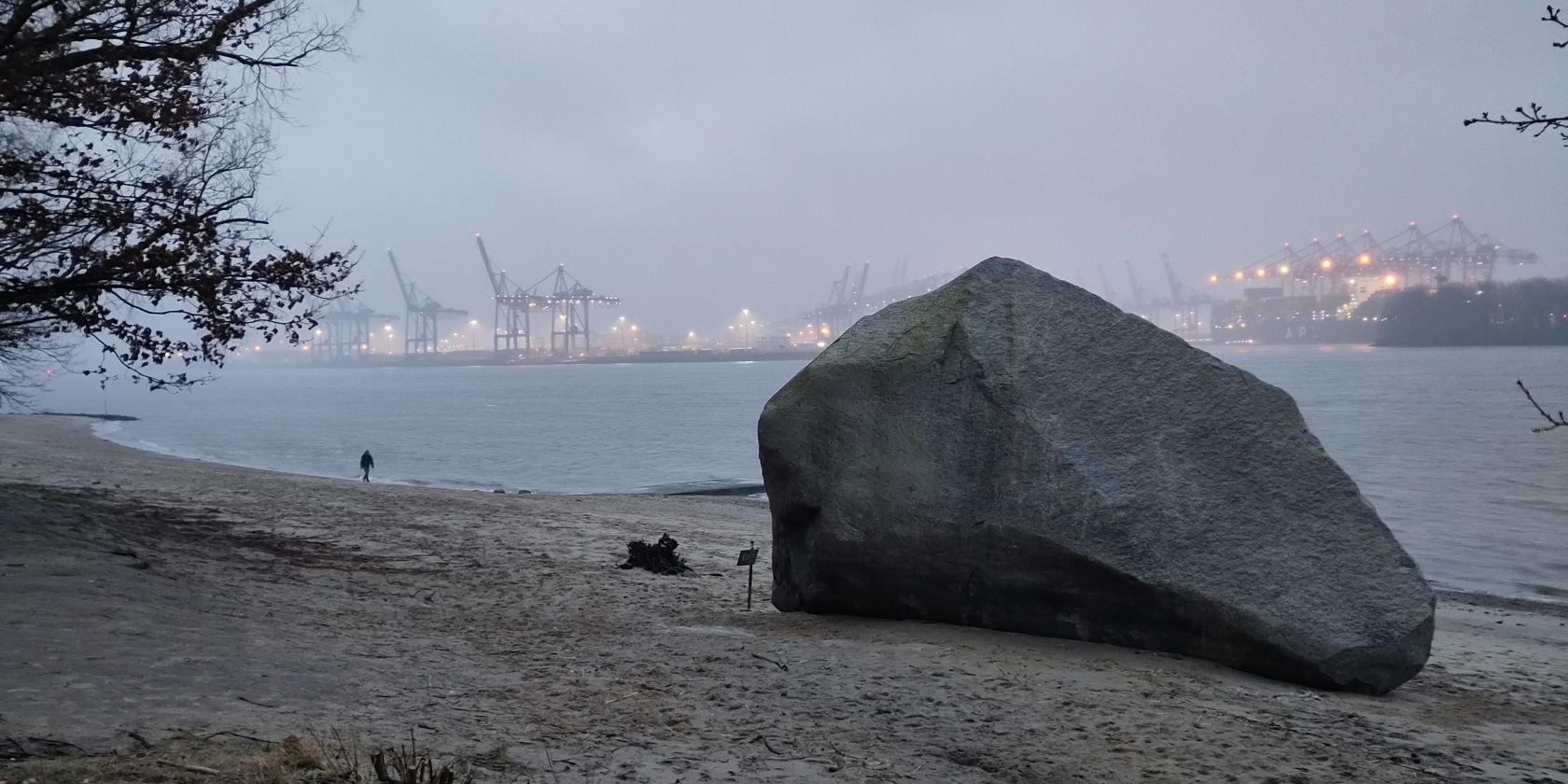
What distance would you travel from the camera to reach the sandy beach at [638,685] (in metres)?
3.92

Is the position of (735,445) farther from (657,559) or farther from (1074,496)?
(1074,496)

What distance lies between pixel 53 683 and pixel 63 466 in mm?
20102

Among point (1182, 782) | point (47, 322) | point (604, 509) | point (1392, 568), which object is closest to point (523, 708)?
point (1182, 782)

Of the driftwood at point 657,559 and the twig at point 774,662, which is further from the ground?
the twig at point 774,662

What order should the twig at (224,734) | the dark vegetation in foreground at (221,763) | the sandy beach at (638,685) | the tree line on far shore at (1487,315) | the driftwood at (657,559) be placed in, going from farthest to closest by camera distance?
the tree line on far shore at (1487,315) → the driftwood at (657,559) → the sandy beach at (638,685) → the twig at (224,734) → the dark vegetation in foreground at (221,763)

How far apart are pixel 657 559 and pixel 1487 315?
150549 millimetres

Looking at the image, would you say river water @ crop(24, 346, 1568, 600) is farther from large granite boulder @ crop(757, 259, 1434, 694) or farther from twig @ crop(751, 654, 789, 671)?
twig @ crop(751, 654, 789, 671)

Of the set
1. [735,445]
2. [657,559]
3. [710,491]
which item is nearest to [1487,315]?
[735,445]

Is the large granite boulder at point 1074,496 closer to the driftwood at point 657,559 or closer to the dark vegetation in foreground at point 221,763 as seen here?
the driftwood at point 657,559

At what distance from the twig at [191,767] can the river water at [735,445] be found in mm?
14098

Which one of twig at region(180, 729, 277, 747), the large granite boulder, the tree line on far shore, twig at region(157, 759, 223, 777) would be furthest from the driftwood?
the tree line on far shore

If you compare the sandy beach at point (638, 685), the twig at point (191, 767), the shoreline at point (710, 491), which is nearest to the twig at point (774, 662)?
the sandy beach at point (638, 685)

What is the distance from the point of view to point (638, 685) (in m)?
4.99

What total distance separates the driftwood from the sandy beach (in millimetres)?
769
